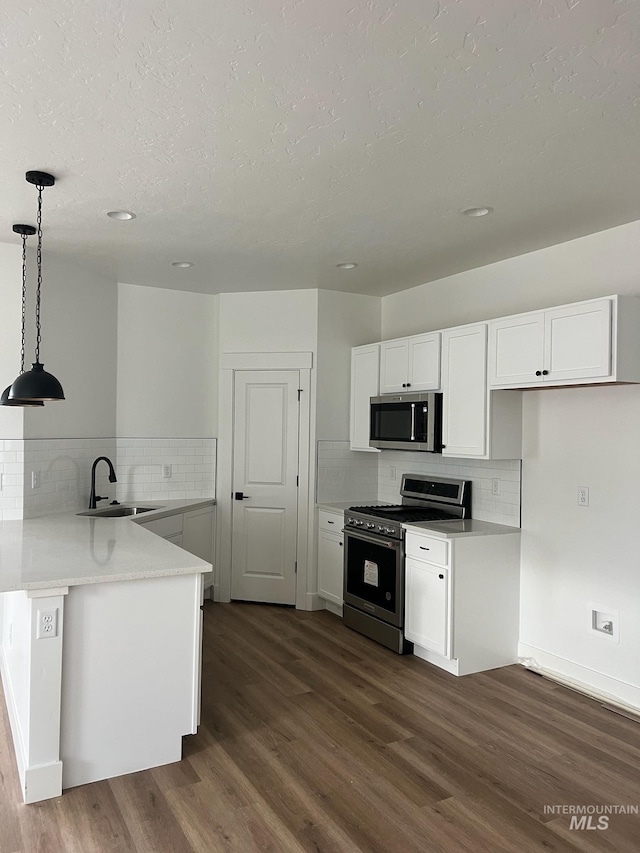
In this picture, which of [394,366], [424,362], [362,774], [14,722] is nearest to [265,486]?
[394,366]

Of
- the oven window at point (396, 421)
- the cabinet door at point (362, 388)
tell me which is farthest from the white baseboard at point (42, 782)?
the cabinet door at point (362, 388)

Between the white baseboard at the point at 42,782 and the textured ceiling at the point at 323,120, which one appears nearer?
the textured ceiling at the point at 323,120

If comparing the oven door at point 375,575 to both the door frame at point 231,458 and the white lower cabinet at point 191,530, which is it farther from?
the white lower cabinet at point 191,530

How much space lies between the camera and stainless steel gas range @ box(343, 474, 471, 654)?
4285 millimetres

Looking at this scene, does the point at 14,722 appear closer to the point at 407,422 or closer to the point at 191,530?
the point at 191,530

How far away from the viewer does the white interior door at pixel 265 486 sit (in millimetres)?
5367

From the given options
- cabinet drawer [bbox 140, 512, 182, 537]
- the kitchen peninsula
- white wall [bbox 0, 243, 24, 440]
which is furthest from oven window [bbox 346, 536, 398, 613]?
white wall [bbox 0, 243, 24, 440]

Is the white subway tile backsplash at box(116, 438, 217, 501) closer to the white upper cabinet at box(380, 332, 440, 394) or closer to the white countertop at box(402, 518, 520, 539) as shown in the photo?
the white upper cabinet at box(380, 332, 440, 394)

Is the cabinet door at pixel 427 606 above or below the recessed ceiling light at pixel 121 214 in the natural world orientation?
below

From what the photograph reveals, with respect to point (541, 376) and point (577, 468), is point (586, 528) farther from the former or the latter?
point (541, 376)

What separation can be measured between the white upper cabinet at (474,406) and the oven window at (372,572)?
828mm

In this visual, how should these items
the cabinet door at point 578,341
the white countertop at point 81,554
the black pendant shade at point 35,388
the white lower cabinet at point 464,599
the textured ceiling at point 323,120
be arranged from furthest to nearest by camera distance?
the white lower cabinet at point 464,599 → the cabinet door at point 578,341 → the black pendant shade at point 35,388 → the white countertop at point 81,554 → the textured ceiling at point 323,120

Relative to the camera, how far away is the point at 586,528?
3736mm

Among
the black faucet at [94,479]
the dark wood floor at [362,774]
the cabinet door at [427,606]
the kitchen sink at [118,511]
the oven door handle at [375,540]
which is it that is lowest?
the dark wood floor at [362,774]
